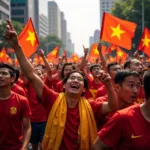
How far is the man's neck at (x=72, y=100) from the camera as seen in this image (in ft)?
12.1

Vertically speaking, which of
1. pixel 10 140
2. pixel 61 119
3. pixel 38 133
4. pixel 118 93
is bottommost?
pixel 38 133

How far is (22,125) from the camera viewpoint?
3.98 meters

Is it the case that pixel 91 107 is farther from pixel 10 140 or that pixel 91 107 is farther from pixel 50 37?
pixel 50 37

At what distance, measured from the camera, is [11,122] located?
3.81 meters

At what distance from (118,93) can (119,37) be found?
6061mm

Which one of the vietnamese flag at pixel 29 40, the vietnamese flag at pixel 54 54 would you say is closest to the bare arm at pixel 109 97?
the vietnamese flag at pixel 29 40

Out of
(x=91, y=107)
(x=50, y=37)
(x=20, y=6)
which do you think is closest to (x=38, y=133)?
(x=91, y=107)

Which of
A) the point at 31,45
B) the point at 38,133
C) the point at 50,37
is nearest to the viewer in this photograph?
the point at 38,133

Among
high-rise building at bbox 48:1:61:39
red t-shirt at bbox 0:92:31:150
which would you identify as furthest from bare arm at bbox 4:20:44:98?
high-rise building at bbox 48:1:61:39

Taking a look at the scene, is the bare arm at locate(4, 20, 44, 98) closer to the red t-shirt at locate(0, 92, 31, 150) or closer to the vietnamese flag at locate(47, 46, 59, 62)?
the red t-shirt at locate(0, 92, 31, 150)

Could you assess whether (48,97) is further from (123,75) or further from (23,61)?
(123,75)

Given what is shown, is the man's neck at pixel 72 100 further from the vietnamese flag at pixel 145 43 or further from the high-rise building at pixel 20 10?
the high-rise building at pixel 20 10

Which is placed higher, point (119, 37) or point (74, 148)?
point (119, 37)

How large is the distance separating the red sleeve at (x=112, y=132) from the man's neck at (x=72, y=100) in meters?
1.15
